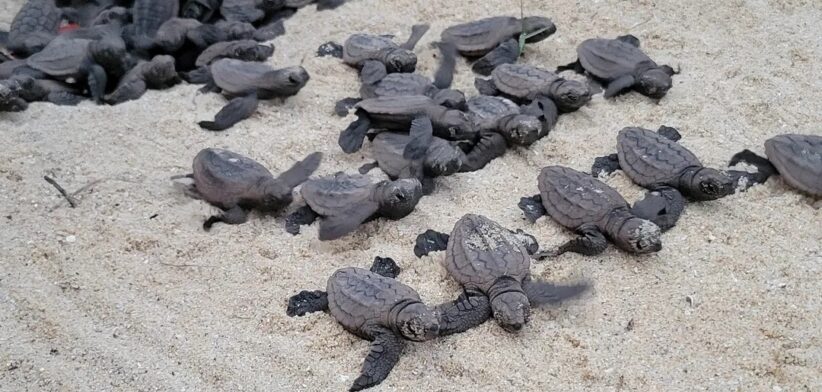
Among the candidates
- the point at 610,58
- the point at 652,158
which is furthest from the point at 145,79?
the point at 652,158

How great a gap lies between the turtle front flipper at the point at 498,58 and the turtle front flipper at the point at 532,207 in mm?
1254

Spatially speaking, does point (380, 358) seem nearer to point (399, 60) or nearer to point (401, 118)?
point (401, 118)

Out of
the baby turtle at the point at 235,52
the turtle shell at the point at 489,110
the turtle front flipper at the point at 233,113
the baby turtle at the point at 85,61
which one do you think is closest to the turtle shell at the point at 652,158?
the turtle shell at the point at 489,110

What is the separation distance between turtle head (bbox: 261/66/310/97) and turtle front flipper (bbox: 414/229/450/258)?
1346 mm

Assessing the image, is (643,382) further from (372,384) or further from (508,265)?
Answer: (372,384)

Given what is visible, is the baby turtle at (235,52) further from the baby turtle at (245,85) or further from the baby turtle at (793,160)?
the baby turtle at (793,160)

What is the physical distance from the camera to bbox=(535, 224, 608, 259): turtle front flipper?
9.82ft

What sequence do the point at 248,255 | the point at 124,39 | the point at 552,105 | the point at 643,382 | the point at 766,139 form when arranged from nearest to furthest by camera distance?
the point at 643,382 → the point at 248,255 → the point at 766,139 → the point at 552,105 → the point at 124,39

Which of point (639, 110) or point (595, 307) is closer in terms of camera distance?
point (595, 307)

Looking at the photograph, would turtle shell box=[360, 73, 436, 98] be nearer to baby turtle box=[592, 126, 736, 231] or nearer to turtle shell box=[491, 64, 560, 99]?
turtle shell box=[491, 64, 560, 99]

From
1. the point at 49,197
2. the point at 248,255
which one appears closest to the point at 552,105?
the point at 248,255

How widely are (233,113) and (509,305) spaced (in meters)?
1.97

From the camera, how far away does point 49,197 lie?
3234 millimetres

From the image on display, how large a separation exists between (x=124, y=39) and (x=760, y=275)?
371cm
